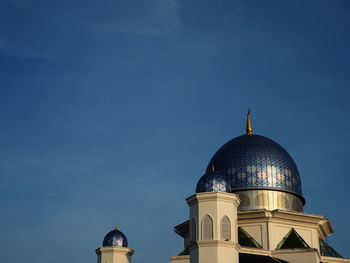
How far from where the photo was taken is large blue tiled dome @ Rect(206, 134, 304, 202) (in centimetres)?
3167

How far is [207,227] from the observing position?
81.8 feet

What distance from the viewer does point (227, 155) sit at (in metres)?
33.3

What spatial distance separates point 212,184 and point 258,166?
23.0 ft

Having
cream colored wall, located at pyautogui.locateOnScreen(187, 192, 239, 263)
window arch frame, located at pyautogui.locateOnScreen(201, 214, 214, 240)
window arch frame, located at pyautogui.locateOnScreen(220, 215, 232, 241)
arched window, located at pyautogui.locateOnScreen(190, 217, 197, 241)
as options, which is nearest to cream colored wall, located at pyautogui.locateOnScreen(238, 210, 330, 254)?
cream colored wall, located at pyautogui.locateOnScreen(187, 192, 239, 263)

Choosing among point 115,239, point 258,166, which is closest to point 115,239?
point 115,239

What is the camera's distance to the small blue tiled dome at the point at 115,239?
108ft

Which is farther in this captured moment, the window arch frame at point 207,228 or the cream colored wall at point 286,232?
the cream colored wall at point 286,232

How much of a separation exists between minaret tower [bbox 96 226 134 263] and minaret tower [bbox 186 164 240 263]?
8660 mm

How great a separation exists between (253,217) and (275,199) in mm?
2179

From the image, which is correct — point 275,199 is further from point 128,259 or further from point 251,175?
point 128,259

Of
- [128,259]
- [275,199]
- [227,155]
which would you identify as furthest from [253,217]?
[128,259]

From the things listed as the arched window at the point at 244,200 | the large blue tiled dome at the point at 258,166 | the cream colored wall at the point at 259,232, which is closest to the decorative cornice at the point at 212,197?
the cream colored wall at the point at 259,232

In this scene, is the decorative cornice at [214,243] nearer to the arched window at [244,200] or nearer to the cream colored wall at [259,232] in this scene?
the cream colored wall at [259,232]

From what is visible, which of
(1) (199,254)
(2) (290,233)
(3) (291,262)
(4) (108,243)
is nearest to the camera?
(1) (199,254)
